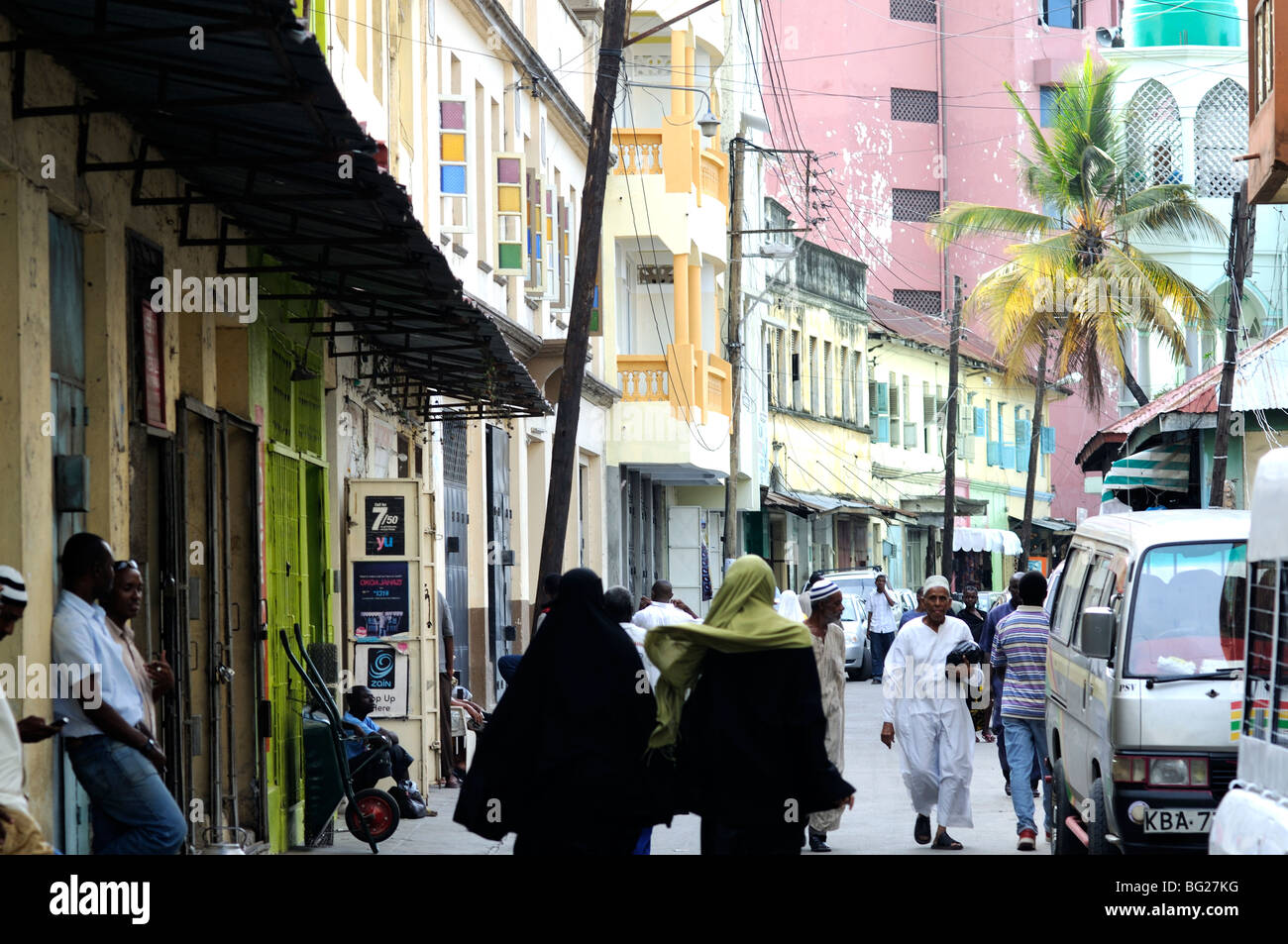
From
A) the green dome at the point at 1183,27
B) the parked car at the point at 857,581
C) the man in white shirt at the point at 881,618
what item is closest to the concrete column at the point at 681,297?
the man in white shirt at the point at 881,618

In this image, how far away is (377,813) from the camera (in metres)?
14.7

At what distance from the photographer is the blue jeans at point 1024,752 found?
46.1 ft

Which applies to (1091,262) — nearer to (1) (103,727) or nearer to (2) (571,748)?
(2) (571,748)

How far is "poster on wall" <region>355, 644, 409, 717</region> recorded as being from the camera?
17.0 meters

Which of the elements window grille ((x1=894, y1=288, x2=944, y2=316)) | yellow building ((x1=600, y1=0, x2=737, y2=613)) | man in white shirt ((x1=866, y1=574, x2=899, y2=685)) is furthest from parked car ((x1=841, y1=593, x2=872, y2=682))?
window grille ((x1=894, y1=288, x2=944, y2=316))

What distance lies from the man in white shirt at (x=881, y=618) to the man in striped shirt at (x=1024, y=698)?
80.3 ft

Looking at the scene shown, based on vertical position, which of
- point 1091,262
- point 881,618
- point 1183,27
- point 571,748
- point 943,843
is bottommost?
point 943,843

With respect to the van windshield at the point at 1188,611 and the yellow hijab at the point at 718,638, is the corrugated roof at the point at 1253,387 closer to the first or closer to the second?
the van windshield at the point at 1188,611

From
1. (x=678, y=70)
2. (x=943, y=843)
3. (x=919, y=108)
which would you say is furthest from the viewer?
(x=919, y=108)

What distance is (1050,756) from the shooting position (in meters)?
13.8

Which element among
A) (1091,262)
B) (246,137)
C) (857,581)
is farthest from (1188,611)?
(1091,262)

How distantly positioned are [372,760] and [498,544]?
1142 centimetres

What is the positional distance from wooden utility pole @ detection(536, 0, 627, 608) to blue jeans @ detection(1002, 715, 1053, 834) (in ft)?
16.0
